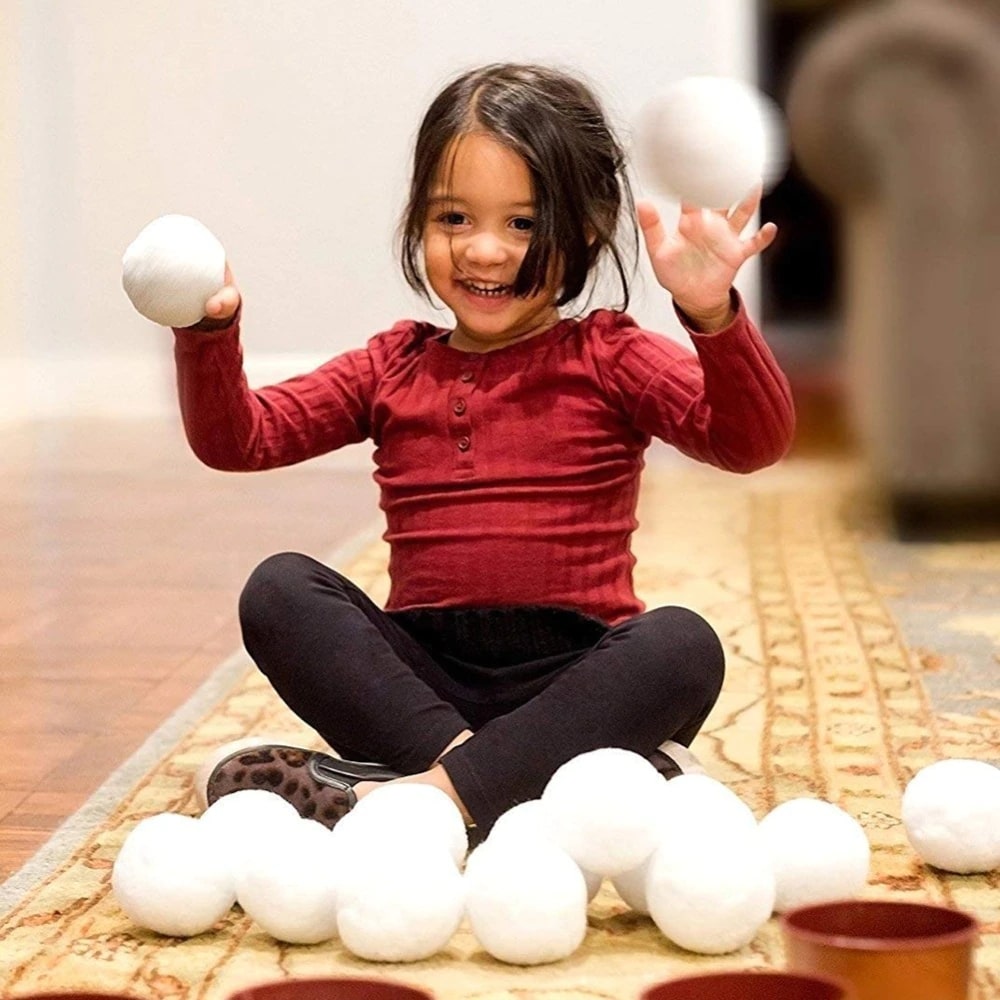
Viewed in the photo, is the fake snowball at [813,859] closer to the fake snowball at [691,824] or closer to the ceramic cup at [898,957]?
the fake snowball at [691,824]

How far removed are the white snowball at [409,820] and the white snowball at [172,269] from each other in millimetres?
368

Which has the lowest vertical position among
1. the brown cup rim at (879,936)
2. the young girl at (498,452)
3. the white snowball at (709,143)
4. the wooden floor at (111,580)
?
the wooden floor at (111,580)

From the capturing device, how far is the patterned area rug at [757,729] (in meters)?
1.00

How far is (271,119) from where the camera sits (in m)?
3.92

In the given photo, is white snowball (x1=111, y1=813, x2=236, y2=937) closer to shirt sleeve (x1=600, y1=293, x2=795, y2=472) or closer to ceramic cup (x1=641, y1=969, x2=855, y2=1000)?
ceramic cup (x1=641, y1=969, x2=855, y2=1000)

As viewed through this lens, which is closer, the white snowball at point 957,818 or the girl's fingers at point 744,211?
the white snowball at point 957,818

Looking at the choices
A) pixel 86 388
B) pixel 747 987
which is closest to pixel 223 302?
pixel 747 987

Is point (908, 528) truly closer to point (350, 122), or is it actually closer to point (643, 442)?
point (643, 442)

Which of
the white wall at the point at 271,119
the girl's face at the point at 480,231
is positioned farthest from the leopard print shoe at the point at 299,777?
the white wall at the point at 271,119

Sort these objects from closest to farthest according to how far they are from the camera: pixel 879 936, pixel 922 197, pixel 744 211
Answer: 1. pixel 879 936
2. pixel 744 211
3. pixel 922 197

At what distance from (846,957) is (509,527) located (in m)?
0.58

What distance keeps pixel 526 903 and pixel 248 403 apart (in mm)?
530

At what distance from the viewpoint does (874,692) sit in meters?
1.70

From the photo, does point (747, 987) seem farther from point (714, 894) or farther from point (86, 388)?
point (86, 388)
